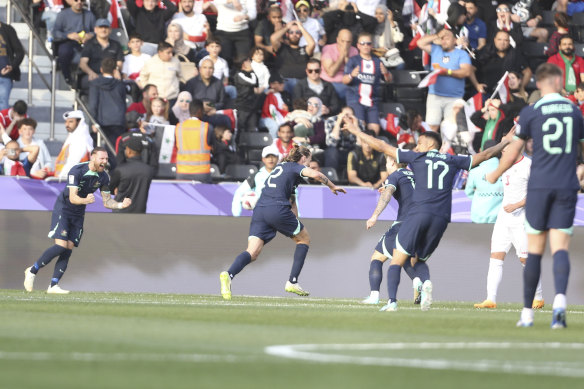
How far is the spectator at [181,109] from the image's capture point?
20.1 m

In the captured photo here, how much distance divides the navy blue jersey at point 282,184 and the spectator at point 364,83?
5545 millimetres

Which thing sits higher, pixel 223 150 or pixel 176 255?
pixel 223 150

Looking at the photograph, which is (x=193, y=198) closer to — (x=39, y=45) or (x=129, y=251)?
(x=129, y=251)

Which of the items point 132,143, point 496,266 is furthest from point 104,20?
point 496,266

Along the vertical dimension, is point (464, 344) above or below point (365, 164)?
above

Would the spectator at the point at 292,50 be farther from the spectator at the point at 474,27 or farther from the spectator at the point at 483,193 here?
the spectator at the point at 483,193

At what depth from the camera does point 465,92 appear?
22406mm

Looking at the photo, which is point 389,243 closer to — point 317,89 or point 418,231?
point 418,231

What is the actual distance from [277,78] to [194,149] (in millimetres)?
3048

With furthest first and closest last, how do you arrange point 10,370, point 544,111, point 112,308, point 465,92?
point 465,92
point 112,308
point 544,111
point 10,370

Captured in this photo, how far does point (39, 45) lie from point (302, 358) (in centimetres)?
1561

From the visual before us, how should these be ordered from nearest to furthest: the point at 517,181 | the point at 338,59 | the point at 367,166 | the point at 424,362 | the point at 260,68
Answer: the point at 424,362 → the point at 517,181 → the point at 367,166 → the point at 260,68 → the point at 338,59

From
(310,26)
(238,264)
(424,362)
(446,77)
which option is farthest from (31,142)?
(424,362)

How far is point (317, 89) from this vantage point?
21172 mm
